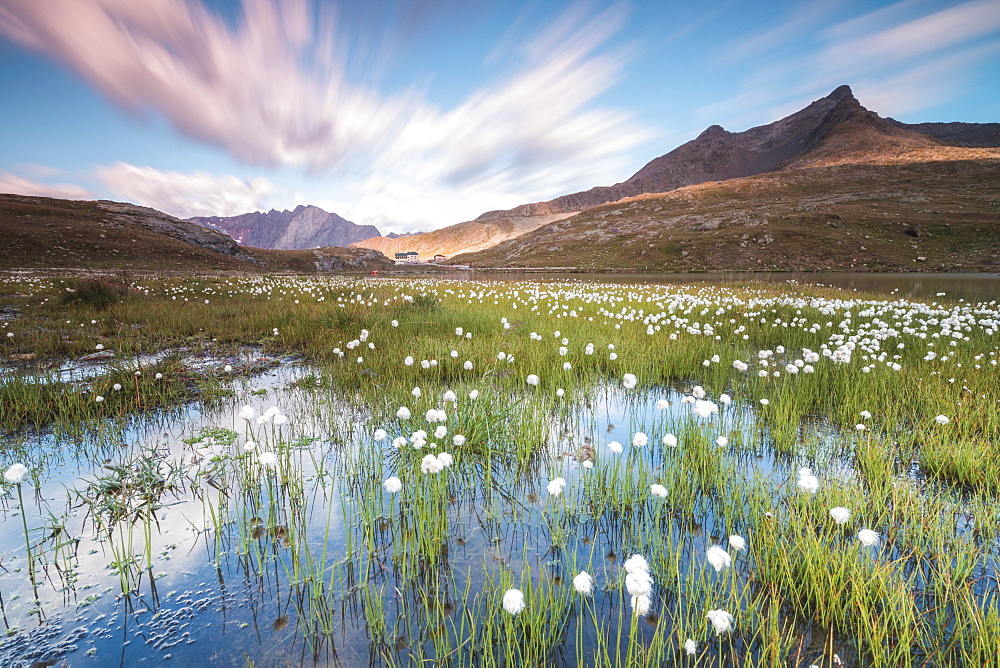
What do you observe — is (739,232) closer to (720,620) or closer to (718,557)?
(718,557)

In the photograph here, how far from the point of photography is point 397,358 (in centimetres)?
759

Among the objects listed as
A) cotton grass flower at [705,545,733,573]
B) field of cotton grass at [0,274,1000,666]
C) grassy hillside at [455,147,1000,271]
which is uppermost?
grassy hillside at [455,147,1000,271]

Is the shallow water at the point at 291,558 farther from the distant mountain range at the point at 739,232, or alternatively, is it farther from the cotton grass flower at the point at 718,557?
the distant mountain range at the point at 739,232

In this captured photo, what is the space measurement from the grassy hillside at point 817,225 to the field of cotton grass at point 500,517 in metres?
73.1

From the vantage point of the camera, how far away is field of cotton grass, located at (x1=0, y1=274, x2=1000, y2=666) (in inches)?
88.5

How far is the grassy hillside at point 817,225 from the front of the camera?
214ft

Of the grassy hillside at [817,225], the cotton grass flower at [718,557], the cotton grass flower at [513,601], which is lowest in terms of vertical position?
the cotton grass flower at [718,557]

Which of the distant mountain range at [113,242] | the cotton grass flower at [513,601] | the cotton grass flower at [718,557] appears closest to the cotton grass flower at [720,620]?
the cotton grass flower at [718,557]

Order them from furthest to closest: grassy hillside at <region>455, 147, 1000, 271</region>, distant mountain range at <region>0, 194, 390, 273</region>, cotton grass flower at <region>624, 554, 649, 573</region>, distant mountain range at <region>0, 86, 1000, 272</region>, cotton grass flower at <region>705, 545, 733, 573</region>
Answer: grassy hillside at <region>455, 147, 1000, 271</region>, distant mountain range at <region>0, 86, 1000, 272</region>, distant mountain range at <region>0, 194, 390, 273</region>, cotton grass flower at <region>705, 545, 733, 573</region>, cotton grass flower at <region>624, 554, 649, 573</region>

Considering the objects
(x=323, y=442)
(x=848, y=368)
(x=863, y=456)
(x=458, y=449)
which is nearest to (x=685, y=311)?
(x=848, y=368)

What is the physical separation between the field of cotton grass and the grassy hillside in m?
73.1

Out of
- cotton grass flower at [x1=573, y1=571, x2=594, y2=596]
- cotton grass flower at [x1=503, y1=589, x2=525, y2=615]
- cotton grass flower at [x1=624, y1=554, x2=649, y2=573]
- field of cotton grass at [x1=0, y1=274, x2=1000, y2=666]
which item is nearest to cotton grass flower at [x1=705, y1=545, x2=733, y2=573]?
field of cotton grass at [x1=0, y1=274, x2=1000, y2=666]

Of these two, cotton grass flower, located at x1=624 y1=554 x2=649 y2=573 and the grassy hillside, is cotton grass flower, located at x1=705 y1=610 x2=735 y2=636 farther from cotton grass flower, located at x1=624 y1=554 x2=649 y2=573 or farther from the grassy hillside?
the grassy hillside

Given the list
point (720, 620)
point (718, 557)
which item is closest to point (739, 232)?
point (718, 557)
